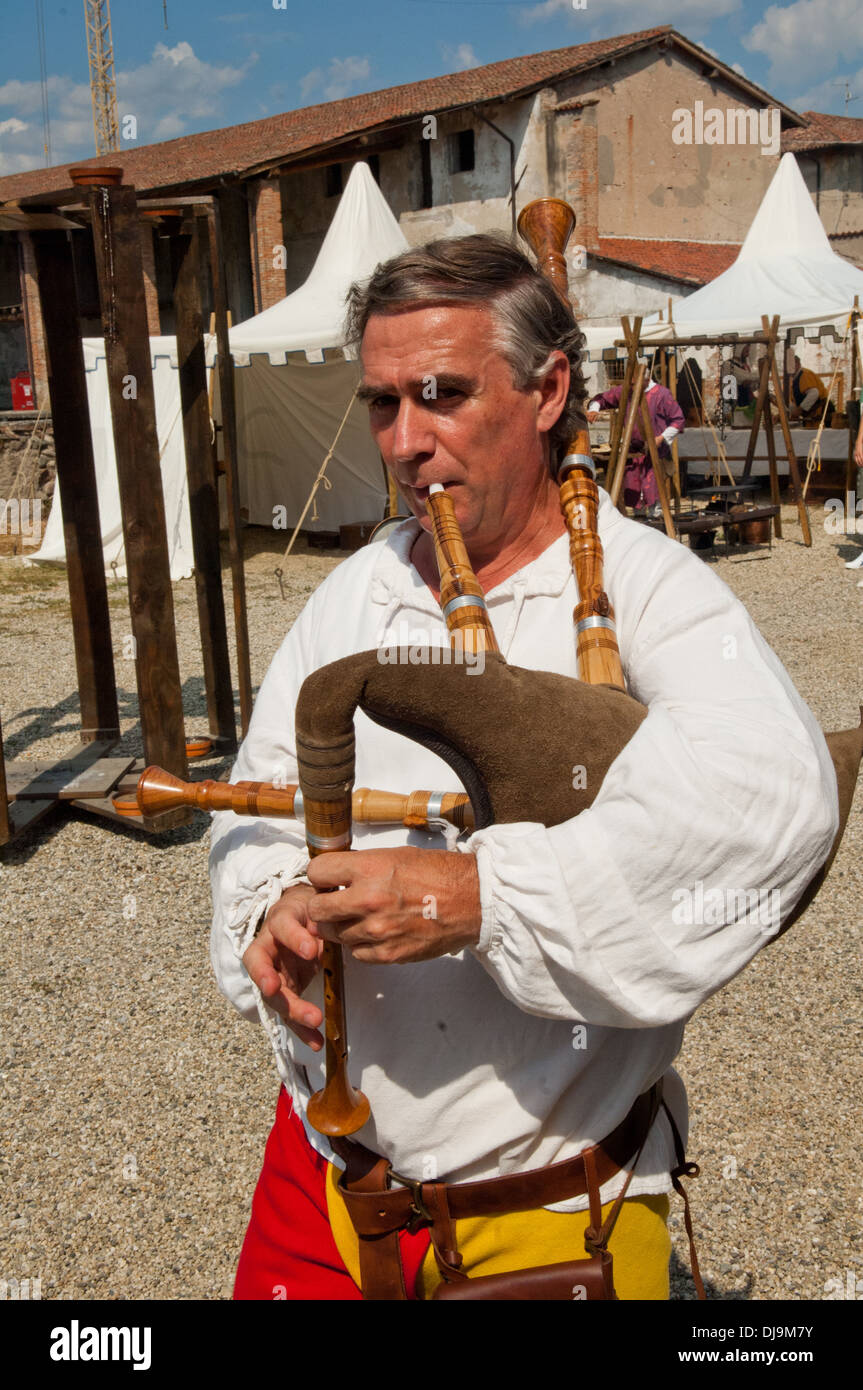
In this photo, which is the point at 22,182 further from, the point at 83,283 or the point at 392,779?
the point at 392,779

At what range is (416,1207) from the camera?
1439 millimetres

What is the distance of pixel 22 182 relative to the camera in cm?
2622

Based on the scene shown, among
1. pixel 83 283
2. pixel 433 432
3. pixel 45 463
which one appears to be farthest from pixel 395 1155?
pixel 45 463

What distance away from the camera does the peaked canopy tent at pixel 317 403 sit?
12375 mm

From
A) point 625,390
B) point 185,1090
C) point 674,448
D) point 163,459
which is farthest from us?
point 674,448

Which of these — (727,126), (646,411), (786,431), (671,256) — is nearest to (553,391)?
(646,411)

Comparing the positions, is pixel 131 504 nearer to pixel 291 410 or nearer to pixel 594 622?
pixel 594 622

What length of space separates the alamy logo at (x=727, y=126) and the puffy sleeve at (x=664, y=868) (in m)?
24.9

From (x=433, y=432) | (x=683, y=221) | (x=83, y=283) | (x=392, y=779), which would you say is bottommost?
(x=392, y=779)

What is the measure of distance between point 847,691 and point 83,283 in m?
5.25

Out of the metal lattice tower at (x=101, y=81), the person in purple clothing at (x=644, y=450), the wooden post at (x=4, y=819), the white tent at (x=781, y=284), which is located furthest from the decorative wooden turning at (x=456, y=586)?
the metal lattice tower at (x=101, y=81)

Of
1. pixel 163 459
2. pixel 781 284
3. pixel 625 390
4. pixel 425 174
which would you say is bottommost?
pixel 163 459

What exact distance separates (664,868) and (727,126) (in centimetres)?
2711

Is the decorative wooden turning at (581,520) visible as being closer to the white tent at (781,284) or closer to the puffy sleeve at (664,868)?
the puffy sleeve at (664,868)
